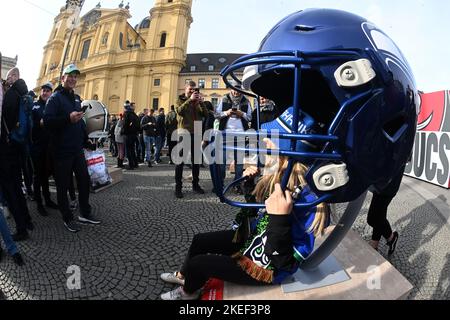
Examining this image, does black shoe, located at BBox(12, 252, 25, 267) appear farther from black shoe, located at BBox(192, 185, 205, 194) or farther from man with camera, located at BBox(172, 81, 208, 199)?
black shoe, located at BBox(192, 185, 205, 194)

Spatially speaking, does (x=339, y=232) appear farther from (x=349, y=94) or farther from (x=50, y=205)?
(x=50, y=205)

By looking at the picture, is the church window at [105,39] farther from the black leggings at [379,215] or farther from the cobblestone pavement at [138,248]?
the black leggings at [379,215]

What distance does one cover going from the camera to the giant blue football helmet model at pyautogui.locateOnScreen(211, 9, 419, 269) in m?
1.24

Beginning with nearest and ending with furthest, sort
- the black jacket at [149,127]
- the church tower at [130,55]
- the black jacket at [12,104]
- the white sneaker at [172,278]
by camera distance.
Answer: the white sneaker at [172,278]
the black jacket at [12,104]
the black jacket at [149,127]
the church tower at [130,55]

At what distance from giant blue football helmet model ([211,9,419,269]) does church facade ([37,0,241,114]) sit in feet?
152

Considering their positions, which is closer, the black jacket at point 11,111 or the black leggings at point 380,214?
the black leggings at point 380,214

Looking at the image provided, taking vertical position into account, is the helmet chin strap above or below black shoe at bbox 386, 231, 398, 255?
above

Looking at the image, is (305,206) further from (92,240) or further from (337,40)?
(92,240)

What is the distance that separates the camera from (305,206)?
1.36 m

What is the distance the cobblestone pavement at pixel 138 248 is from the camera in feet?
6.85

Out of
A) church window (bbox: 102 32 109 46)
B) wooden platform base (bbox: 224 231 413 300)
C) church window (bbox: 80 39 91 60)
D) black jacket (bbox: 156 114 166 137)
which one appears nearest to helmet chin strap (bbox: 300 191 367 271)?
wooden platform base (bbox: 224 231 413 300)

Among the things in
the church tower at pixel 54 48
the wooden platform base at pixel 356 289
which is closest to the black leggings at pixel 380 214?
the wooden platform base at pixel 356 289

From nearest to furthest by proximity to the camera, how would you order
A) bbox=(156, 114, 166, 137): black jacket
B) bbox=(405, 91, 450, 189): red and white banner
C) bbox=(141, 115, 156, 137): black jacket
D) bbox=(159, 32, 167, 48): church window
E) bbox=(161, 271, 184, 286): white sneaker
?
bbox=(161, 271, 184, 286): white sneaker, bbox=(405, 91, 450, 189): red and white banner, bbox=(141, 115, 156, 137): black jacket, bbox=(156, 114, 166, 137): black jacket, bbox=(159, 32, 167, 48): church window

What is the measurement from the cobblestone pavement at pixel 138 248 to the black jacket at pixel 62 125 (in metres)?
1.02
